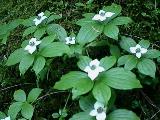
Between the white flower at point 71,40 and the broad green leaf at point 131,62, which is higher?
the white flower at point 71,40

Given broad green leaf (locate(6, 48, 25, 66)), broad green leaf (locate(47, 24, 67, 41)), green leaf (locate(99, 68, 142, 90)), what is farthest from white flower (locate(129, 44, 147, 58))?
broad green leaf (locate(6, 48, 25, 66))

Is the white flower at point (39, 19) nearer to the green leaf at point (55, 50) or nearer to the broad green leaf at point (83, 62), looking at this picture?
the green leaf at point (55, 50)

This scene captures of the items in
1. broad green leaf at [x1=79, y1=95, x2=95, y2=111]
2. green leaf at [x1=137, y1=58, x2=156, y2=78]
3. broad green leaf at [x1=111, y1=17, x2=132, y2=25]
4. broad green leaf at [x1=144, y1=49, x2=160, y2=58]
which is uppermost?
broad green leaf at [x1=111, y1=17, x2=132, y2=25]

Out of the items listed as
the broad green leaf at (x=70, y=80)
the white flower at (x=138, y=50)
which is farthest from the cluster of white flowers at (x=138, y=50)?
the broad green leaf at (x=70, y=80)

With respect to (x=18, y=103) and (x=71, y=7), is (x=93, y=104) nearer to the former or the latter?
Answer: (x=18, y=103)

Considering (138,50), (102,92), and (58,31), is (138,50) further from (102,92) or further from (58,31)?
(58,31)

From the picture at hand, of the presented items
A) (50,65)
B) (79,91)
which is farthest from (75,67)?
(79,91)

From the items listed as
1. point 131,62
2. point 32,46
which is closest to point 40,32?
point 32,46

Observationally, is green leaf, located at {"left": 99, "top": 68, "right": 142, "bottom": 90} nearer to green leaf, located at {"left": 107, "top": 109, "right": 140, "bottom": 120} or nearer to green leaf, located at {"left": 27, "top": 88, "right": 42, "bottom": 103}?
green leaf, located at {"left": 107, "top": 109, "right": 140, "bottom": 120}

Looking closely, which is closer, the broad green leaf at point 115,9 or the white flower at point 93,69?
the white flower at point 93,69
